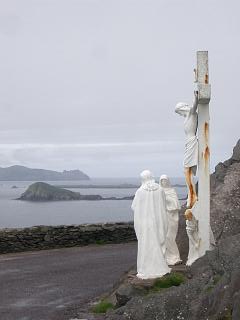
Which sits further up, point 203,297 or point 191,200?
point 191,200

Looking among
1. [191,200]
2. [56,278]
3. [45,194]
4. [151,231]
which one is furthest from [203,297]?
[45,194]

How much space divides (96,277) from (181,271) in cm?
355

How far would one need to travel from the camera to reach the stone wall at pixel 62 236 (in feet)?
59.0

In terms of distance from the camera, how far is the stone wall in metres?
18.0

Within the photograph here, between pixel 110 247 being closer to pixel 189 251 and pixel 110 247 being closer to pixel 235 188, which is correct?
pixel 235 188

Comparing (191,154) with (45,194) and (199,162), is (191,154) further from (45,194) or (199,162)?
(45,194)

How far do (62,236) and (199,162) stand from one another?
8.41 metres

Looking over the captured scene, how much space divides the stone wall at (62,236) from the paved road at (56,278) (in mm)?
516

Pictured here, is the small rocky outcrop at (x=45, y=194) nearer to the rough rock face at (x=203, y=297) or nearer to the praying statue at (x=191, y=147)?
the praying statue at (x=191, y=147)

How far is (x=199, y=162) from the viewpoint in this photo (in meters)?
11.3

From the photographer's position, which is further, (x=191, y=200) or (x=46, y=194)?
(x=46, y=194)

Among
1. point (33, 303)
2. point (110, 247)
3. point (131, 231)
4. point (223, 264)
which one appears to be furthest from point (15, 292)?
point (131, 231)

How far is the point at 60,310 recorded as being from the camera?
10430 mm

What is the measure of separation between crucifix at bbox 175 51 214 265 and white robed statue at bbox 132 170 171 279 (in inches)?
37.2
